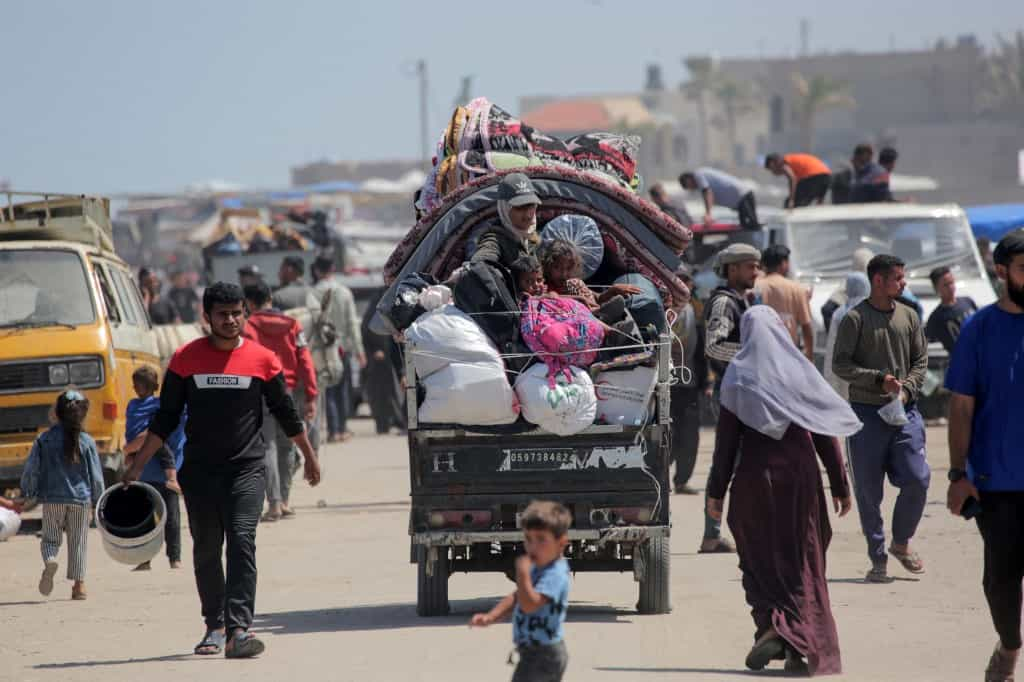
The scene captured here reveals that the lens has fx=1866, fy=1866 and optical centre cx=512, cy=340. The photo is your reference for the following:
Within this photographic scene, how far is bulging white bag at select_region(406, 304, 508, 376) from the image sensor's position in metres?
9.68

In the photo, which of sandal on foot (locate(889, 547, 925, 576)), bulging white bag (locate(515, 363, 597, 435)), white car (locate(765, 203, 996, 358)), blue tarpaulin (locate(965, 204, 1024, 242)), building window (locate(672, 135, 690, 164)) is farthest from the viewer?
building window (locate(672, 135, 690, 164))

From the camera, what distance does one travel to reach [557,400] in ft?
31.5

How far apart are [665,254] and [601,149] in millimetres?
1379

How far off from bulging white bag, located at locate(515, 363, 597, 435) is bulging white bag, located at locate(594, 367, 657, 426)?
124mm

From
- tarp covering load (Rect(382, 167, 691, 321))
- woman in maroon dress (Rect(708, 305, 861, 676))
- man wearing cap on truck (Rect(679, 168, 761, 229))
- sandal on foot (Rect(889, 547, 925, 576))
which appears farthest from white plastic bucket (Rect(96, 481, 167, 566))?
man wearing cap on truck (Rect(679, 168, 761, 229))

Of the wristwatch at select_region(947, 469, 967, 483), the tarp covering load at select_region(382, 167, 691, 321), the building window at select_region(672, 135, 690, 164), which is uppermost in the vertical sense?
the tarp covering load at select_region(382, 167, 691, 321)

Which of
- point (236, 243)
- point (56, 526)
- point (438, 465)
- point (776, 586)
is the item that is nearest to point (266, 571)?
point (56, 526)

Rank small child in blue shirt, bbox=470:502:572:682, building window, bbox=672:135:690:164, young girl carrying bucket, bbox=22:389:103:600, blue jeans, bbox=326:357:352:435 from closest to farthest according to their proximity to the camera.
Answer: small child in blue shirt, bbox=470:502:572:682
young girl carrying bucket, bbox=22:389:103:600
blue jeans, bbox=326:357:352:435
building window, bbox=672:135:690:164

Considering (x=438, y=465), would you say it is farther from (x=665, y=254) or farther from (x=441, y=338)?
(x=665, y=254)

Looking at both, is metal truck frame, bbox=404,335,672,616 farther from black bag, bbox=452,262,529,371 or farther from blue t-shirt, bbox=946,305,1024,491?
blue t-shirt, bbox=946,305,1024,491

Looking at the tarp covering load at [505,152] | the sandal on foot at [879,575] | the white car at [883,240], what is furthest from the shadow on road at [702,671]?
the white car at [883,240]

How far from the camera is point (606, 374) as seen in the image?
32.3 feet

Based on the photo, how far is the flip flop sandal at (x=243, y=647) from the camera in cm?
934

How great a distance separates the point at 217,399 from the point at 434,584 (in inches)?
68.3
